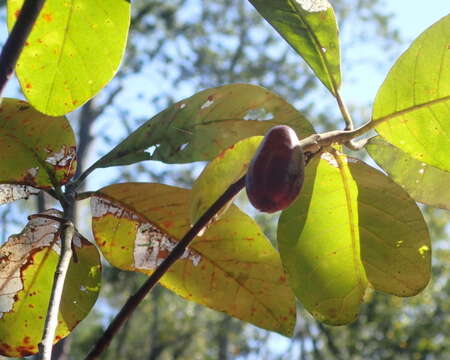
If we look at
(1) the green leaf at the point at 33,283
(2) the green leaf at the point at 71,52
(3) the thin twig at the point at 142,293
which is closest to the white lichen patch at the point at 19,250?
(1) the green leaf at the point at 33,283

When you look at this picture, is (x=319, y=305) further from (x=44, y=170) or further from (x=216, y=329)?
(x=216, y=329)

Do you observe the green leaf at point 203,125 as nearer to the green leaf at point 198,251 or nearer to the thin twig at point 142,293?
the green leaf at point 198,251

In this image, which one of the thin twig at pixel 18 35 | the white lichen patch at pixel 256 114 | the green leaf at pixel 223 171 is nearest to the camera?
the thin twig at pixel 18 35

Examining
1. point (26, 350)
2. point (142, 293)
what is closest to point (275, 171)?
point (142, 293)

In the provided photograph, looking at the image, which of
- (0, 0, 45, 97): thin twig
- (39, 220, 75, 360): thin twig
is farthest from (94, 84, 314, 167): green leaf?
(0, 0, 45, 97): thin twig

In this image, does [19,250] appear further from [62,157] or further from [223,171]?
[223,171]

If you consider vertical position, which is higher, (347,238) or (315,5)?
(315,5)
